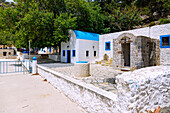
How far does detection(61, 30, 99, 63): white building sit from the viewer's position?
728 inches

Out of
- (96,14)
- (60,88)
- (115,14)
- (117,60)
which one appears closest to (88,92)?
(60,88)

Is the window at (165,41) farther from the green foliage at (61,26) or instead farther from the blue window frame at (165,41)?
the green foliage at (61,26)

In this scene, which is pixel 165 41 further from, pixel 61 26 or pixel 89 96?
pixel 61 26

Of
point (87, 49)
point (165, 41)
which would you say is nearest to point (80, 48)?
point (87, 49)

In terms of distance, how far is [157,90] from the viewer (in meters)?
3.15

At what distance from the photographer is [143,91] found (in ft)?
9.35

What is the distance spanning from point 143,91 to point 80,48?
15976 millimetres

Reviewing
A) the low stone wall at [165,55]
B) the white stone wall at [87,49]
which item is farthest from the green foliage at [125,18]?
the low stone wall at [165,55]

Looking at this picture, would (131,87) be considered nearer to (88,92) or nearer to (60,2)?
(88,92)

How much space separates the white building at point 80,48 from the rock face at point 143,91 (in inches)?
600

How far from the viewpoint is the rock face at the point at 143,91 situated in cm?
272

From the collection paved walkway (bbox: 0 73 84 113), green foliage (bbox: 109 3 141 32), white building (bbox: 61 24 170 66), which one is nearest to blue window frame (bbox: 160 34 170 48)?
white building (bbox: 61 24 170 66)

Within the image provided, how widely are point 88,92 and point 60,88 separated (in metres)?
2.99

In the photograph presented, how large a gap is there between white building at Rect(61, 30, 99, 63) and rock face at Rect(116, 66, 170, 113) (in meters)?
15.2
